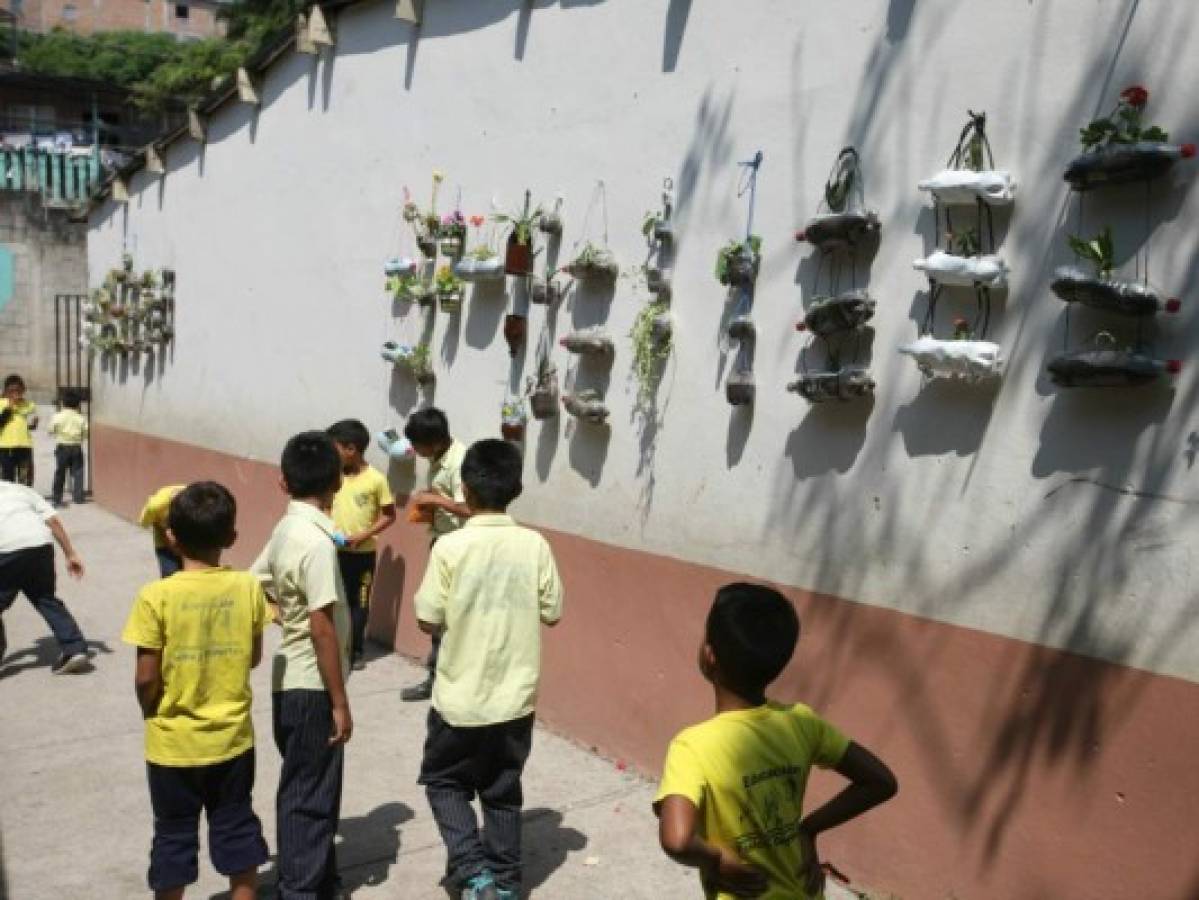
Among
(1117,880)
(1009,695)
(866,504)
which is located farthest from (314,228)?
(1117,880)

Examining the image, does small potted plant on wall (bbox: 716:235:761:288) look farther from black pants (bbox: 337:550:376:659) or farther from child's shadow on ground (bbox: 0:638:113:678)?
child's shadow on ground (bbox: 0:638:113:678)

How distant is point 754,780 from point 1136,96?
2471 millimetres

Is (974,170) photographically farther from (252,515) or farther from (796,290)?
(252,515)

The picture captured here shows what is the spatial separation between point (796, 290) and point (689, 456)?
96 cm

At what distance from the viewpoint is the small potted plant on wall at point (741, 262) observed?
15.9 ft

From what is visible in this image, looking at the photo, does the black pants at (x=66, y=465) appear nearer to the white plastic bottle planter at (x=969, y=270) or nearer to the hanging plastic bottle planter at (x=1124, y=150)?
the white plastic bottle planter at (x=969, y=270)

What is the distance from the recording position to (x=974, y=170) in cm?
395

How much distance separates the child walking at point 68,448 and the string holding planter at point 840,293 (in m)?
11.7

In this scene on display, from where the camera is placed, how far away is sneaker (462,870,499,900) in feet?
13.2

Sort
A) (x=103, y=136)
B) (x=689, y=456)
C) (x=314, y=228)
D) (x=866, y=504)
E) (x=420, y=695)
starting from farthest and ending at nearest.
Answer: (x=103, y=136), (x=314, y=228), (x=420, y=695), (x=689, y=456), (x=866, y=504)

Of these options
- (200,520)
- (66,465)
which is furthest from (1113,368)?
(66,465)

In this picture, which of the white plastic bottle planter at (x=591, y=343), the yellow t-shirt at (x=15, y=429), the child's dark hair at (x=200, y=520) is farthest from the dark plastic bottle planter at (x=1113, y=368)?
the yellow t-shirt at (x=15, y=429)

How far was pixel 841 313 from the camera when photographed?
434 cm

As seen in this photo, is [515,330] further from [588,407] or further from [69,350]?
[69,350]
